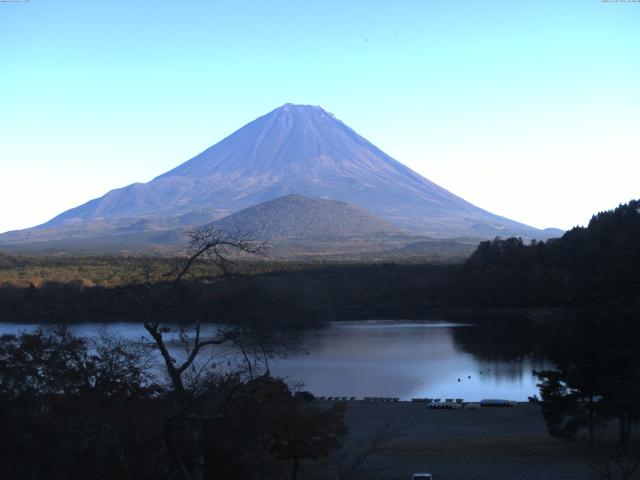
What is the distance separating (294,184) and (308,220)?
67.2 ft

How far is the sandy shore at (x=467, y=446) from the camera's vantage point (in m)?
9.93

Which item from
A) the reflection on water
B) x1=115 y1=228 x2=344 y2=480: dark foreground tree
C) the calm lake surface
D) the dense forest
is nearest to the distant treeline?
the calm lake surface

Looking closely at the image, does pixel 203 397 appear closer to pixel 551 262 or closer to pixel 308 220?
pixel 551 262

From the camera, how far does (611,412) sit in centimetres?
1064

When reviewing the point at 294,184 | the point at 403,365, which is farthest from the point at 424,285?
the point at 294,184

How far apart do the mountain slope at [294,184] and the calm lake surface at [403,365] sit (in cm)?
7746

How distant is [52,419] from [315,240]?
84094 millimetres

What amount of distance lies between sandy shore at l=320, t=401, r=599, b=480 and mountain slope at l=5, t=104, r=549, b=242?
9006cm

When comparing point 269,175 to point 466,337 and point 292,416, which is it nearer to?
point 466,337

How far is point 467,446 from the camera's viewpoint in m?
11.9

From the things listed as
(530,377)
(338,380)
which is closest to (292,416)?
(338,380)

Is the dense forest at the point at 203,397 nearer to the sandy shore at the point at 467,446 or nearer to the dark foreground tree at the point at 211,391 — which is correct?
the dark foreground tree at the point at 211,391

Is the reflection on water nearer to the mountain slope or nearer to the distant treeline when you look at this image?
the distant treeline

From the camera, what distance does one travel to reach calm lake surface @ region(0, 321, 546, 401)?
63.5ft
